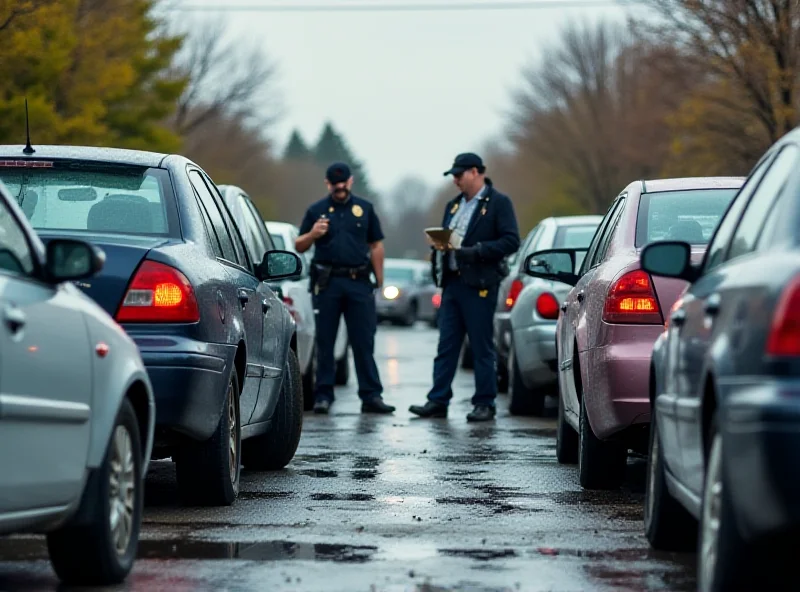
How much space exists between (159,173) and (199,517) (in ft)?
4.99

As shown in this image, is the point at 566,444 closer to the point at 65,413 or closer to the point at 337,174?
the point at 337,174

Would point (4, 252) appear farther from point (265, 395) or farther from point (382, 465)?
point (382, 465)

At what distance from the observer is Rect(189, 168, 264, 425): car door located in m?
8.34

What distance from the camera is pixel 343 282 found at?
14.6m

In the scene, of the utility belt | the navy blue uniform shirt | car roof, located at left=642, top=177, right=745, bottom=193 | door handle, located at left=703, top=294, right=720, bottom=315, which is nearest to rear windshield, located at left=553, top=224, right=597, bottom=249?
the navy blue uniform shirt

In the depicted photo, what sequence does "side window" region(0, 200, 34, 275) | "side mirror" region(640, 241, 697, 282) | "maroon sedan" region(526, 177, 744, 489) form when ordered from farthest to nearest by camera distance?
"maroon sedan" region(526, 177, 744, 489) < "side mirror" region(640, 241, 697, 282) < "side window" region(0, 200, 34, 275)

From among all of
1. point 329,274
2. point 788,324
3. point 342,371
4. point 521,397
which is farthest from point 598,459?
point 342,371

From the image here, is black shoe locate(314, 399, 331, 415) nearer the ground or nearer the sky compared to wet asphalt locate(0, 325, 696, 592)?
nearer the ground

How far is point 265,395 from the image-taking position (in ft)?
30.1

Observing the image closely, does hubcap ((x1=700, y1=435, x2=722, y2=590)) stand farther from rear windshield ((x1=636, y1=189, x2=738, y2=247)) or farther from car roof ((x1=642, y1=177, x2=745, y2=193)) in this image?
car roof ((x1=642, y1=177, x2=745, y2=193))

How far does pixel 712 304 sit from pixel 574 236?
9398mm

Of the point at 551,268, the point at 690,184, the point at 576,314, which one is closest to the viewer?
the point at 576,314

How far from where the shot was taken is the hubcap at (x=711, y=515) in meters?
4.98

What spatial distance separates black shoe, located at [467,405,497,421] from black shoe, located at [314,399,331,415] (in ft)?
4.72
